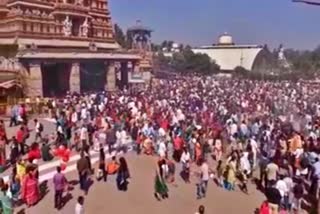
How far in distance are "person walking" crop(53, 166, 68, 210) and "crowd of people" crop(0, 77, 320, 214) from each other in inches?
0.9

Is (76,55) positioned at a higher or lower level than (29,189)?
higher

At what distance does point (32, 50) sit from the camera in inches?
1100

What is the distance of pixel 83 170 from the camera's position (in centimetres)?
1237

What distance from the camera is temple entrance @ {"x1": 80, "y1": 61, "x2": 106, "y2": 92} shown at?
107 ft

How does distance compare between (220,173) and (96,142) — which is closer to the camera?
(220,173)

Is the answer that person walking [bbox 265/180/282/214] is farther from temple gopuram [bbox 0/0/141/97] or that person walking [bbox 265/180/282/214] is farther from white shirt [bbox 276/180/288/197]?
temple gopuram [bbox 0/0/141/97]

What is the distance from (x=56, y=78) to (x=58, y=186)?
2166 centimetres

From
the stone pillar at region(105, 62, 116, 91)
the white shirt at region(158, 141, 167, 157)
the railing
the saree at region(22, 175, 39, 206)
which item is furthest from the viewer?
the railing

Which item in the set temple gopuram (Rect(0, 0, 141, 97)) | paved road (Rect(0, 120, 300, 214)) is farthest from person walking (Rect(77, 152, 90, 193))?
temple gopuram (Rect(0, 0, 141, 97))

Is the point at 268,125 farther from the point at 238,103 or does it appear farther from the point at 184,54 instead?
the point at 184,54

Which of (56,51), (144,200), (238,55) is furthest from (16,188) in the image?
(238,55)

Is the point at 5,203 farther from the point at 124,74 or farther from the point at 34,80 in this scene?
the point at 124,74

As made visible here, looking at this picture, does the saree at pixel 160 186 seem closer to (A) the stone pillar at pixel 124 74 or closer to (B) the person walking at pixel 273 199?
(B) the person walking at pixel 273 199

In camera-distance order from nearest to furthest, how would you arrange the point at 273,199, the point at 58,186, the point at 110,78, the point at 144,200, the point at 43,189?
the point at 273,199 → the point at 58,186 → the point at 144,200 → the point at 43,189 → the point at 110,78
